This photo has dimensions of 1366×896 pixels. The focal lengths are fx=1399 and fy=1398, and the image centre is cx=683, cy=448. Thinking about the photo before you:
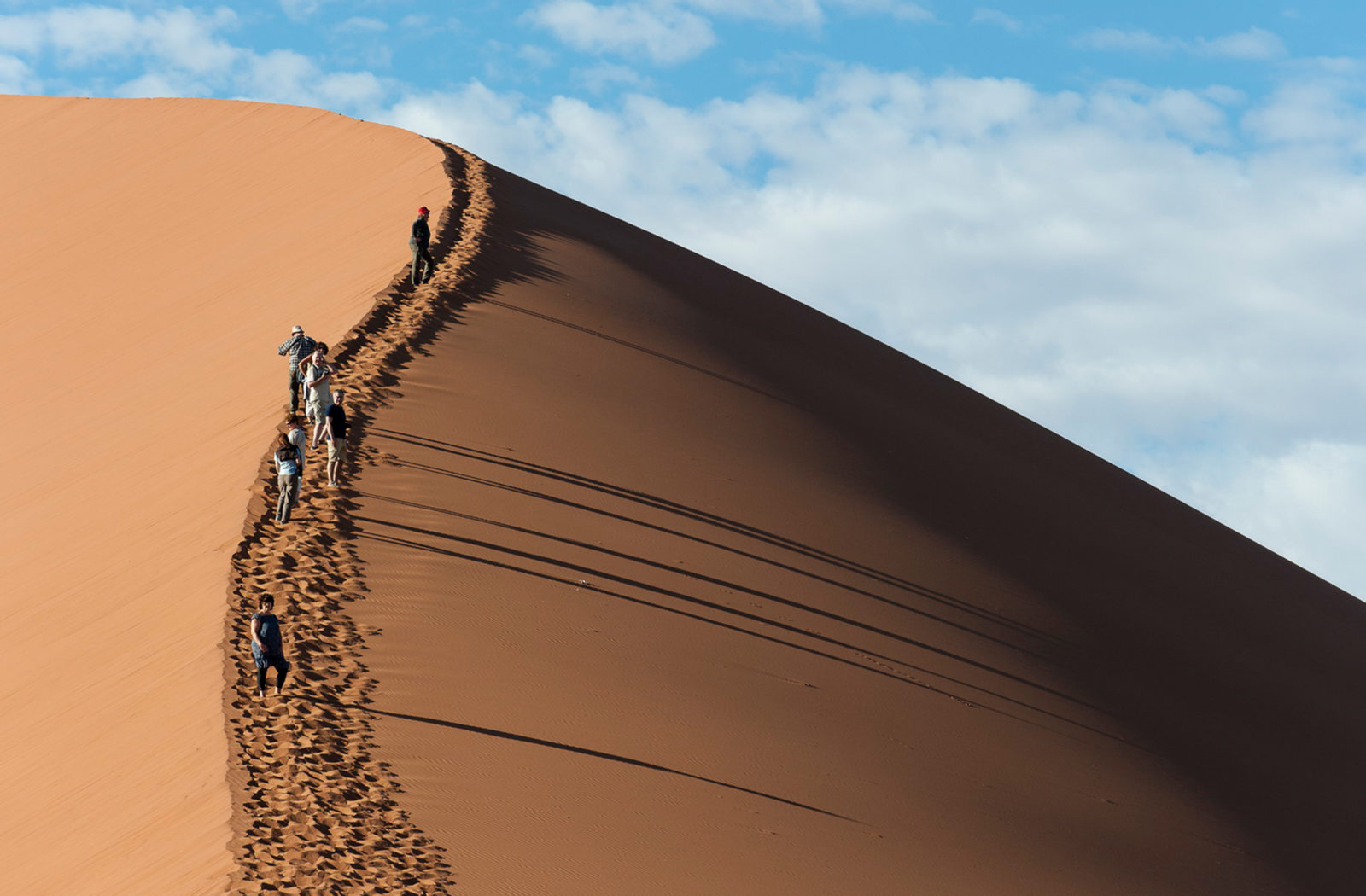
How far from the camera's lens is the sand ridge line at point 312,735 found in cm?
798

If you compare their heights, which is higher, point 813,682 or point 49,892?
point 813,682

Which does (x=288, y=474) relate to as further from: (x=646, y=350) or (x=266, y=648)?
(x=646, y=350)

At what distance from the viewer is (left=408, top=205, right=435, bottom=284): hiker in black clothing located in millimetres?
18844

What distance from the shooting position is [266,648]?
961 centimetres

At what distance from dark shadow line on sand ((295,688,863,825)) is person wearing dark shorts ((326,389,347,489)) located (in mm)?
3553

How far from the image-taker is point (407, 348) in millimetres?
16672

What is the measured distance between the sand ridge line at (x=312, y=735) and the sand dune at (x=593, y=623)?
0.11ft

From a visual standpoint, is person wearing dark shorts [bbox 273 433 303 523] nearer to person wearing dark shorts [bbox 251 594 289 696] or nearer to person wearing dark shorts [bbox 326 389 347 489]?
person wearing dark shorts [bbox 326 389 347 489]

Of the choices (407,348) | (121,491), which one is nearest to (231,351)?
(407,348)

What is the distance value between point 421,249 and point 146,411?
430 centimetres

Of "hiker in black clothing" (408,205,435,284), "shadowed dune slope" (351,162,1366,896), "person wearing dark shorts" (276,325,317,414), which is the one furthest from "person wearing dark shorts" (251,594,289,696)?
"hiker in black clothing" (408,205,435,284)

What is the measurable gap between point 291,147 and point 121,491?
17193 mm

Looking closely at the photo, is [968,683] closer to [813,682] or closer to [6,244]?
[813,682]

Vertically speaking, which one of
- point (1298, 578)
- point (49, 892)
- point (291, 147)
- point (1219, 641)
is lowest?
point (49, 892)
